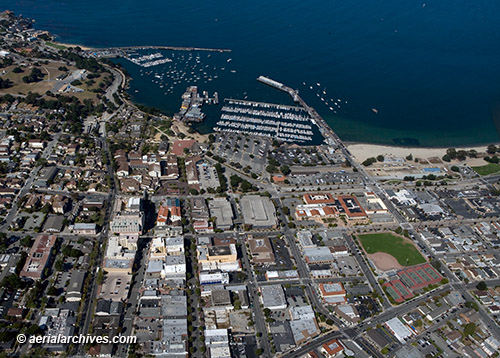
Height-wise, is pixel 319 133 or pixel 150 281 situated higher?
pixel 319 133

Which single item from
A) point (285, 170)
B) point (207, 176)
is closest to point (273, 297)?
point (207, 176)

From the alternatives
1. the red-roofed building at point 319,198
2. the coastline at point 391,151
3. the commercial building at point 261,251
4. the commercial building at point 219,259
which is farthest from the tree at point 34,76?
the coastline at point 391,151

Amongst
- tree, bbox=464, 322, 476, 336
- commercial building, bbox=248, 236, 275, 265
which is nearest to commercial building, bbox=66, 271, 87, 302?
commercial building, bbox=248, 236, 275, 265

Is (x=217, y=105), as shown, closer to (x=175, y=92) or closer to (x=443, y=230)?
(x=175, y=92)

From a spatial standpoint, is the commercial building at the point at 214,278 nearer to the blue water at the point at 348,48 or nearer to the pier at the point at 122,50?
the blue water at the point at 348,48

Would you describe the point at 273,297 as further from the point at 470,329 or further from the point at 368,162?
the point at 368,162

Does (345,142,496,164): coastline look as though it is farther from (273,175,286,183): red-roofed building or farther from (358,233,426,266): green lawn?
(358,233,426,266): green lawn

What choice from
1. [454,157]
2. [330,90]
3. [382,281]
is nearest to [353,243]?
[382,281]
